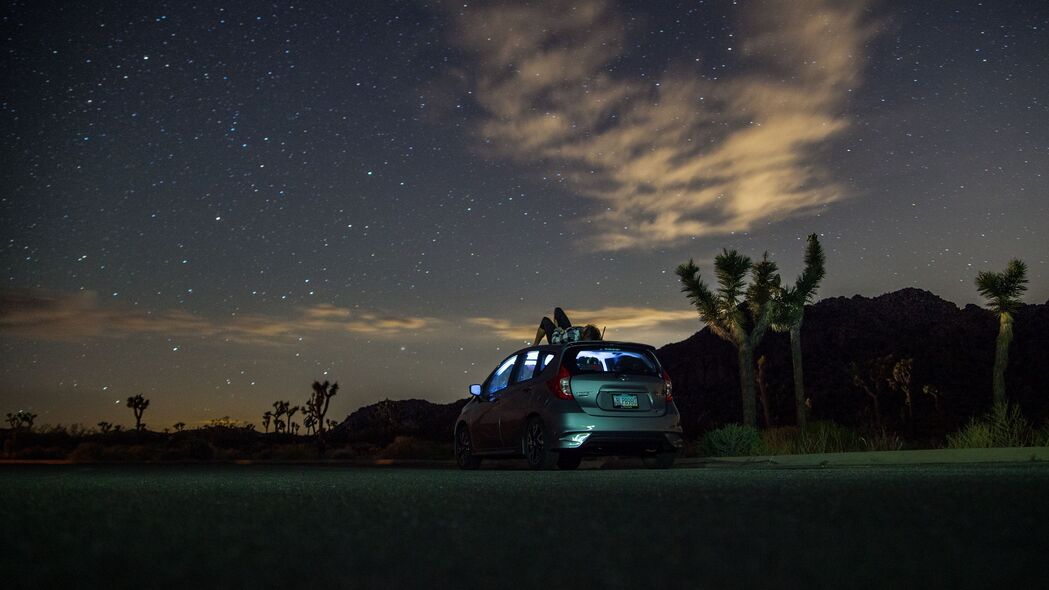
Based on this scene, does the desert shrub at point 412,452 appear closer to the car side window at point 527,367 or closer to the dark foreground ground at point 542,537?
the car side window at point 527,367

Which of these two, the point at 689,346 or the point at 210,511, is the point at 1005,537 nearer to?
the point at 210,511

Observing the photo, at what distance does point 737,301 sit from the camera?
1284 inches

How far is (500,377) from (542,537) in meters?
10.6

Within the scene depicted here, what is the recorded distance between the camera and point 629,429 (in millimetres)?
12406

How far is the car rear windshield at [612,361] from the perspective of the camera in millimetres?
12781

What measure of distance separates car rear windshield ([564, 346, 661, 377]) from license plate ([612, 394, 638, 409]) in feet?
1.16

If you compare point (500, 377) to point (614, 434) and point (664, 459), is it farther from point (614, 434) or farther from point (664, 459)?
point (614, 434)

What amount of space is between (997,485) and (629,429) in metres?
6.02

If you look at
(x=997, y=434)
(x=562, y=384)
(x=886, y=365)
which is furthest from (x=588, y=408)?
(x=886, y=365)

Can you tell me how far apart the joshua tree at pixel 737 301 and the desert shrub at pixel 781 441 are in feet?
22.2

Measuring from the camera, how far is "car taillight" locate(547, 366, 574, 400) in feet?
40.8

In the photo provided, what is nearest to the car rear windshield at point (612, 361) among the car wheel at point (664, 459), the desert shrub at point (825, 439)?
the car wheel at point (664, 459)

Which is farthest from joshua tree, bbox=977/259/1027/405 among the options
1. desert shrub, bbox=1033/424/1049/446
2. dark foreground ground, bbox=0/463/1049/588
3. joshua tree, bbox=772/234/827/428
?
dark foreground ground, bbox=0/463/1049/588

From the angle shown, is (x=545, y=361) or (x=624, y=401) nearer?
(x=624, y=401)
